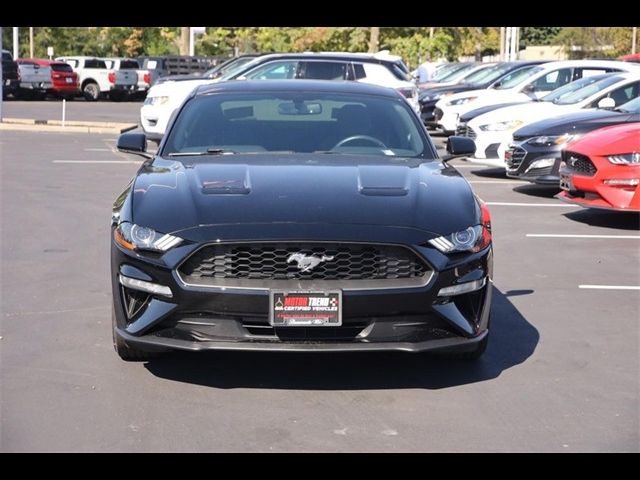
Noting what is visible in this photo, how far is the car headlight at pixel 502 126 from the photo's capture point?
16.7 metres

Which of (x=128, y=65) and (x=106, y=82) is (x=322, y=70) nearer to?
(x=106, y=82)

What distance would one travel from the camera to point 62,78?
1641 inches

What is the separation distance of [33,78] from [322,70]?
21.9 metres

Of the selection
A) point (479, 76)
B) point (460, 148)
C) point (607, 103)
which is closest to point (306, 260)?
point (460, 148)

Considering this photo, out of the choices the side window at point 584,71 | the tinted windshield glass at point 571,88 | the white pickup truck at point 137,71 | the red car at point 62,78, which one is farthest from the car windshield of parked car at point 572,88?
the white pickup truck at point 137,71

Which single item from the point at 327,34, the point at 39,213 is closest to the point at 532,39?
the point at 327,34

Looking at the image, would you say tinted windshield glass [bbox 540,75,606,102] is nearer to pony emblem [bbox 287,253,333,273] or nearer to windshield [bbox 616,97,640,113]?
windshield [bbox 616,97,640,113]

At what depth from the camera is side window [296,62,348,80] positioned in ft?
69.2

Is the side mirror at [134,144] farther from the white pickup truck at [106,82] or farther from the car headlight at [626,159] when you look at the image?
the white pickup truck at [106,82]

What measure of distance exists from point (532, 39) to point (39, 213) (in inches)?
3777

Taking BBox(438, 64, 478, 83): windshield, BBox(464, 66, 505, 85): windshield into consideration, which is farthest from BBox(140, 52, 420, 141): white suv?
BBox(438, 64, 478, 83): windshield

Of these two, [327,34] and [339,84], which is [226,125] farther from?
[327,34]

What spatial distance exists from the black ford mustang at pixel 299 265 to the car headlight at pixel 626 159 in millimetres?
5615

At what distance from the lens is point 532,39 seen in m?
104
